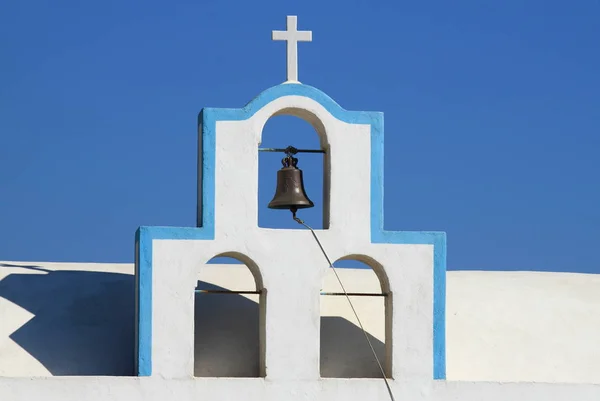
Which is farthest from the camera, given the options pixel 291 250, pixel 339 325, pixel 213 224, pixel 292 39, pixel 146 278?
pixel 339 325

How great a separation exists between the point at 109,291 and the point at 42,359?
149cm

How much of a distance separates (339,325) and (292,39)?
3417 mm

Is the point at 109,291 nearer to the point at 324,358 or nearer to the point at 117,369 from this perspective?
the point at 117,369

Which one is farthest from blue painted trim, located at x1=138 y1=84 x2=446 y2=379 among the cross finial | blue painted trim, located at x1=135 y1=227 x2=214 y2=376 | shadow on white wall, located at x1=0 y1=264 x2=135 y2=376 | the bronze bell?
shadow on white wall, located at x1=0 y1=264 x2=135 y2=376

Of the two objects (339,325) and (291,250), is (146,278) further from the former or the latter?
(339,325)

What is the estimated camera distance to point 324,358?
18.9 meters

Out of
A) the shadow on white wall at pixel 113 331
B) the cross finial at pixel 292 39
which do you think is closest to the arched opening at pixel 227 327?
the shadow on white wall at pixel 113 331

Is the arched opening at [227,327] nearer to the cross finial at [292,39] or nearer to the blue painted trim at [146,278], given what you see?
the blue painted trim at [146,278]

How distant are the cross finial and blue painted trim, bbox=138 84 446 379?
0.77ft

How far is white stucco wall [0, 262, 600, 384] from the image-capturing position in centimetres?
1839

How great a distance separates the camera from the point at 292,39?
17.9m

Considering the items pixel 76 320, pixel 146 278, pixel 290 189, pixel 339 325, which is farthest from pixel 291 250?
pixel 76 320

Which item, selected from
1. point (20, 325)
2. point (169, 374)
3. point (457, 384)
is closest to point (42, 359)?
point (20, 325)

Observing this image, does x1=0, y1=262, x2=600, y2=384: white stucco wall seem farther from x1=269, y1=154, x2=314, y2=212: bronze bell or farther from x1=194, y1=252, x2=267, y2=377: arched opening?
x1=269, y1=154, x2=314, y2=212: bronze bell
